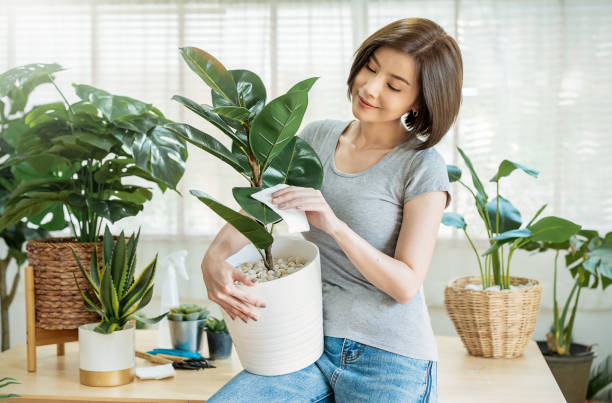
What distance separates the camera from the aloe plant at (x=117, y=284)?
1.78 m

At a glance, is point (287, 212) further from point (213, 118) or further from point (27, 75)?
point (27, 75)

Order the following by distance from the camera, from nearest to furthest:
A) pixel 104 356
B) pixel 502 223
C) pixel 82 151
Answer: pixel 104 356, pixel 82 151, pixel 502 223

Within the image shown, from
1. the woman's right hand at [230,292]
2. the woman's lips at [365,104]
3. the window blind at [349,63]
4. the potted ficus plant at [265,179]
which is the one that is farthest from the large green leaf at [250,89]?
the window blind at [349,63]

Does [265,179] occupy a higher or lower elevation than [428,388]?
higher

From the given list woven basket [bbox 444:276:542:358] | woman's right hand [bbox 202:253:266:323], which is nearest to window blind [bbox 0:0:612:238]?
woven basket [bbox 444:276:542:358]

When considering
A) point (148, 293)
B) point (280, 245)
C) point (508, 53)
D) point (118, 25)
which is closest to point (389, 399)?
point (280, 245)

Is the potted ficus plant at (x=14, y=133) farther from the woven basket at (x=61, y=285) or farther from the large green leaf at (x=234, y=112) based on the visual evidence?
the large green leaf at (x=234, y=112)

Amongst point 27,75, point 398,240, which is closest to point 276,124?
point 398,240

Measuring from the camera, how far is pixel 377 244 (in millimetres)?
1397

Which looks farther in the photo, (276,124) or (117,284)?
(117,284)

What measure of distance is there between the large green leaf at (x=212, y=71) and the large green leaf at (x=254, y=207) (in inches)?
8.3

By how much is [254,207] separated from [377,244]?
35 centimetres

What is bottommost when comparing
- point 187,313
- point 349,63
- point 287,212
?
point 187,313

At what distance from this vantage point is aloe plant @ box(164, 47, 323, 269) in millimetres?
1156
